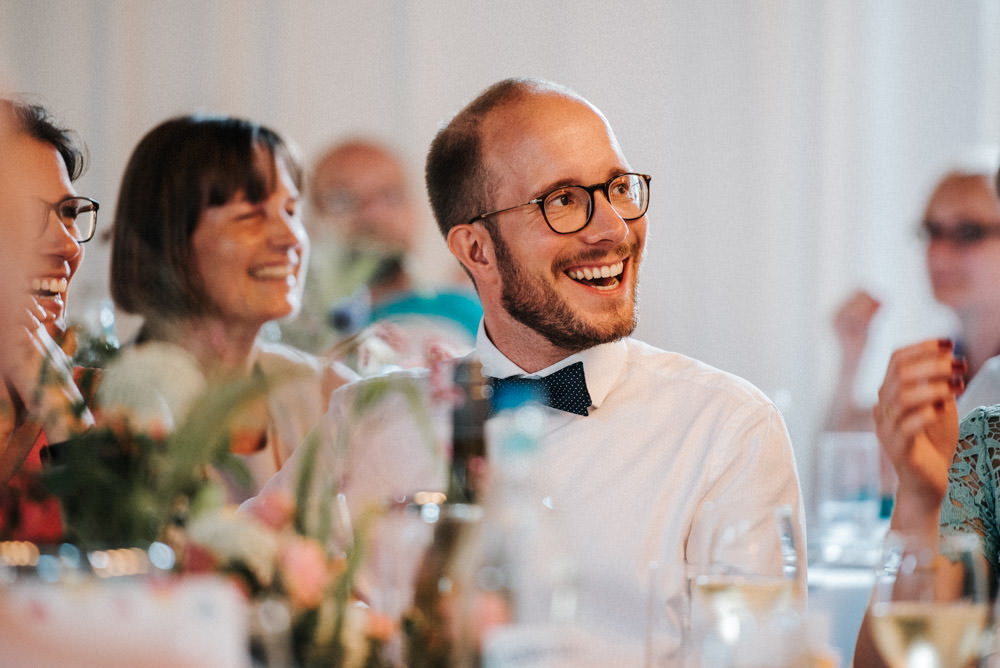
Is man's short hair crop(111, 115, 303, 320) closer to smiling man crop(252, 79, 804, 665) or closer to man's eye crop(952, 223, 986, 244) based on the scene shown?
smiling man crop(252, 79, 804, 665)

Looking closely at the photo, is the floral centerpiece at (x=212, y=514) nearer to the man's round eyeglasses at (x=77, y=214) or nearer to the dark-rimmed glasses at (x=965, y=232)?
the man's round eyeglasses at (x=77, y=214)

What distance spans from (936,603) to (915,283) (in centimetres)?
417

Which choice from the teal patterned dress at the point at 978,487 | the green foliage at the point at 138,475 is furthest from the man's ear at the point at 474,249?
the green foliage at the point at 138,475

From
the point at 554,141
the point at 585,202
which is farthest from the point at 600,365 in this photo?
the point at 554,141

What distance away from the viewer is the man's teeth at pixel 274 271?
92.3 inches

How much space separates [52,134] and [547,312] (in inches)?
33.1

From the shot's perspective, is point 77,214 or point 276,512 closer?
point 276,512

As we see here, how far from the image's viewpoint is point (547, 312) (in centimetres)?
203

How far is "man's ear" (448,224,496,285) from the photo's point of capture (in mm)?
2146

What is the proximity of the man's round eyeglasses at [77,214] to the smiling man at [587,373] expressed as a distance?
0.51 m

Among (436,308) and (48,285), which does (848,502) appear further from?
(48,285)

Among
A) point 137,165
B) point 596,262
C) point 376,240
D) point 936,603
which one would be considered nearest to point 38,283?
point 137,165

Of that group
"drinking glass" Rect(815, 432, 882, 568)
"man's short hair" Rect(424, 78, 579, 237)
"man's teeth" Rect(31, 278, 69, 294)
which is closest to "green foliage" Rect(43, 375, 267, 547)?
"man's teeth" Rect(31, 278, 69, 294)

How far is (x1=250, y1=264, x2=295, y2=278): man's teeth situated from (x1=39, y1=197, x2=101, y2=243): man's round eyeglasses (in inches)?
25.3
